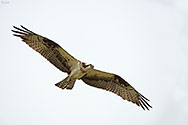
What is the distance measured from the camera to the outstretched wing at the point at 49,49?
952 cm

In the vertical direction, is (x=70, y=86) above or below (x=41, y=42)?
below

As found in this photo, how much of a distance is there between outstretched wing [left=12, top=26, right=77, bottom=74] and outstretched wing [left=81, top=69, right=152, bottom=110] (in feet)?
2.70

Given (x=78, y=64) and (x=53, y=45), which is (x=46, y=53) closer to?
(x=53, y=45)

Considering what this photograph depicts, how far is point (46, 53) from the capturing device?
31.9 ft

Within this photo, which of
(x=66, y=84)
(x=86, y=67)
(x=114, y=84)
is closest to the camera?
A: (x=66, y=84)

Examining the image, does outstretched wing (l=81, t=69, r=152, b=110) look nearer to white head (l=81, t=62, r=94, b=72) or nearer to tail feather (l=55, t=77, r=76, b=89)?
white head (l=81, t=62, r=94, b=72)

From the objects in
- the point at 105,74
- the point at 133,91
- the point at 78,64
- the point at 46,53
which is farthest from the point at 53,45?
the point at 133,91

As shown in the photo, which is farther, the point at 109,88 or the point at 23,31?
the point at 109,88

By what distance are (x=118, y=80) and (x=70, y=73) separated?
1701 mm

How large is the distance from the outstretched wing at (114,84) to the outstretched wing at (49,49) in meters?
0.82

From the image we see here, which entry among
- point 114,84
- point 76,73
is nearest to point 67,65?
point 76,73

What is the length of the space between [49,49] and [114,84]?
2.46 metres

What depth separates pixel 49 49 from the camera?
31.8 ft

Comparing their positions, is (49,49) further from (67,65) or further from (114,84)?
(114,84)
